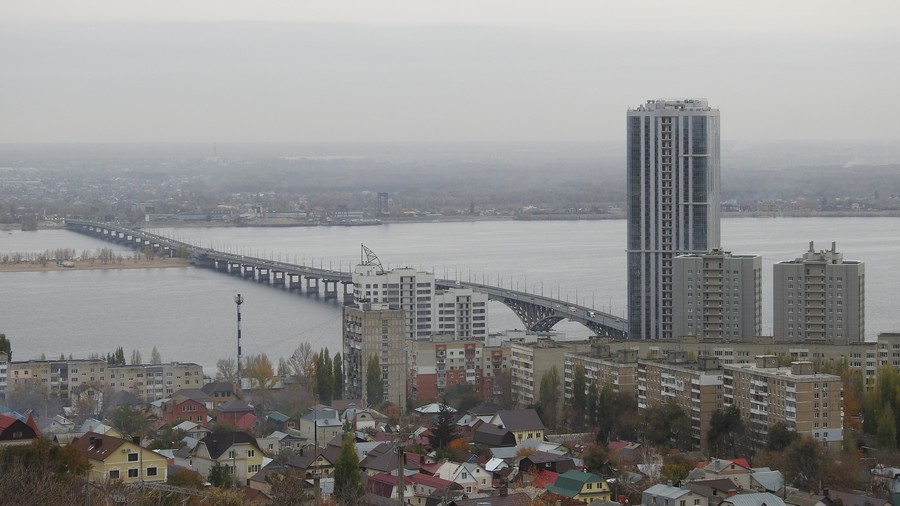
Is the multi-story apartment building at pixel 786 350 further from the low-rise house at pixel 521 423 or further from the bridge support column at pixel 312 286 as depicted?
the bridge support column at pixel 312 286

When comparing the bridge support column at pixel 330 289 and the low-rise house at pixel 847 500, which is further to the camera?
the bridge support column at pixel 330 289

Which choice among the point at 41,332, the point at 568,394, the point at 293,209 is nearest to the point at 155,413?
the point at 568,394

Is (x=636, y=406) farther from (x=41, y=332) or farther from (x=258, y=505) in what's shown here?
(x=41, y=332)

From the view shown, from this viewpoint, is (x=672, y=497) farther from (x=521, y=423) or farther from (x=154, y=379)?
(x=154, y=379)

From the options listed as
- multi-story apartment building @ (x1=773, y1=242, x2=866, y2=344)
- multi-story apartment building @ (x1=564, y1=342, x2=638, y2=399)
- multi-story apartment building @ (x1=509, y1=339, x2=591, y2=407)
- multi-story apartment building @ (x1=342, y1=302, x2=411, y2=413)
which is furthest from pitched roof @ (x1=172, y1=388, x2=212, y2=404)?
multi-story apartment building @ (x1=773, y1=242, x2=866, y2=344)

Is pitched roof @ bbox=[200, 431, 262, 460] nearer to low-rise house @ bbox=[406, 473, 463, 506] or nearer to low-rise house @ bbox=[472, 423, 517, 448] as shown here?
low-rise house @ bbox=[406, 473, 463, 506]

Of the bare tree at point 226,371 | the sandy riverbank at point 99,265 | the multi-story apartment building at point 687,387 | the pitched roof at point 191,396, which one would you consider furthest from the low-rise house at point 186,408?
the sandy riverbank at point 99,265
